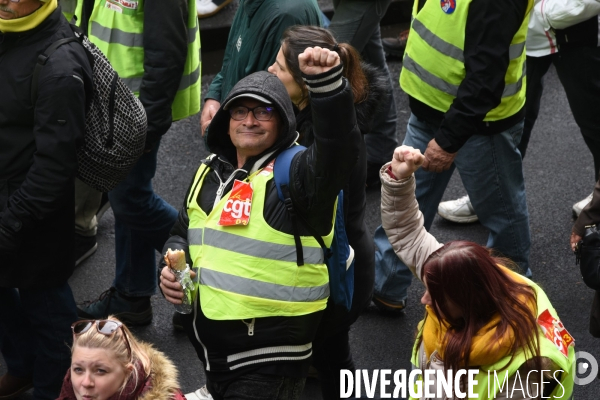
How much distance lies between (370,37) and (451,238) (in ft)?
4.05

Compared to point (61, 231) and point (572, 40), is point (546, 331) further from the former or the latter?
point (572, 40)

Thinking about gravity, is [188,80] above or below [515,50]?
below

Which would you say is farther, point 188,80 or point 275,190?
point 188,80

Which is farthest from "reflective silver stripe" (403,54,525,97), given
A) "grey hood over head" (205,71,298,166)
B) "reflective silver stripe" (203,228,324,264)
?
"reflective silver stripe" (203,228,324,264)

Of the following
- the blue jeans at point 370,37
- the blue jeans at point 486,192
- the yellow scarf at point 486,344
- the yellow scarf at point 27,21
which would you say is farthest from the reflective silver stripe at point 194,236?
the blue jeans at point 370,37

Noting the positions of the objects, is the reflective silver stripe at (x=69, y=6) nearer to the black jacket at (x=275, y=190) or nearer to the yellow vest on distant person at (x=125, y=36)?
the yellow vest on distant person at (x=125, y=36)

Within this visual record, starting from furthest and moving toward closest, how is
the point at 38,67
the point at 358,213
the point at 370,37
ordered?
the point at 370,37 < the point at 358,213 < the point at 38,67

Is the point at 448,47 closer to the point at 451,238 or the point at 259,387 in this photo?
the point at 451,238

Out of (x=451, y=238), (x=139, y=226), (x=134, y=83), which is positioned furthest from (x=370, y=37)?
(x=139, y=226)

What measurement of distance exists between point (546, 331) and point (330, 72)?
38.9 inches

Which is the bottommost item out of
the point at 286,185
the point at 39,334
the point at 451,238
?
the point at 451,238

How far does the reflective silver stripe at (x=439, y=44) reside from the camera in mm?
4215

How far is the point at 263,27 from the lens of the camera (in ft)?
13.9

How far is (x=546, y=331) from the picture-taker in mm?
2934
